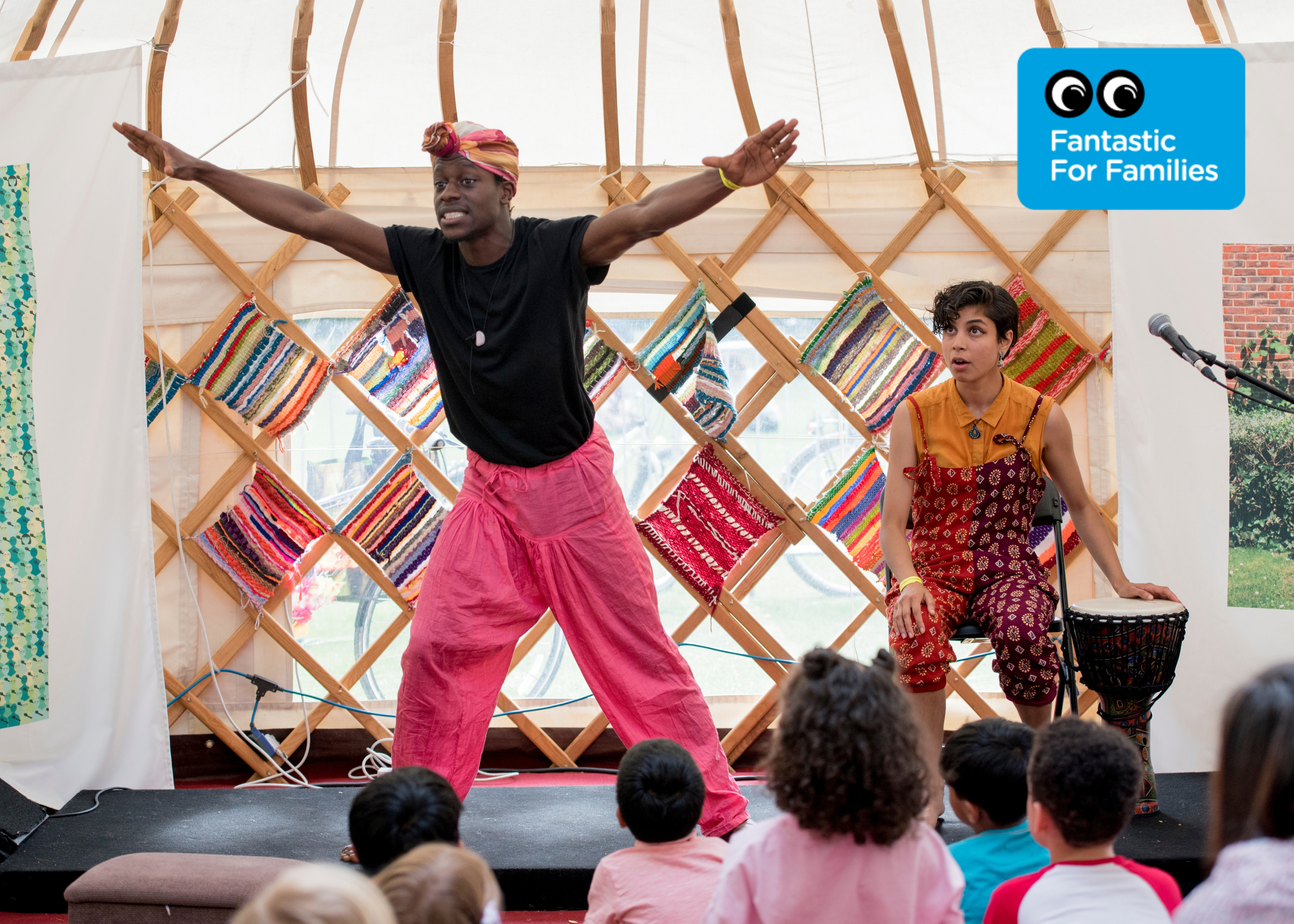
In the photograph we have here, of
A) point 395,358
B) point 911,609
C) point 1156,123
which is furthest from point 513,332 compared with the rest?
point 1156,123

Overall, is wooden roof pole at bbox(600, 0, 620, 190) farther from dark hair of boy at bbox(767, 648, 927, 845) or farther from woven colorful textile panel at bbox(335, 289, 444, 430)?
dark hair of boy at bbox(767, 648, 927, 845)

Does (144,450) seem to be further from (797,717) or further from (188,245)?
(797,717)

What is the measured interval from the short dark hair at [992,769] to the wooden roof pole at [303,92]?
7.73 ft

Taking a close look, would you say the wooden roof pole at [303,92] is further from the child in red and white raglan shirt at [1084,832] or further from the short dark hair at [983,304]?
the child in red and white raglan shirt at [1084,832]

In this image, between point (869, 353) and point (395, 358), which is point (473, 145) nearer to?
point (395, 358)

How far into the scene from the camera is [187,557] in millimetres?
3176

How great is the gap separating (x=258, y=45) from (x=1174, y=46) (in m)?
2.28

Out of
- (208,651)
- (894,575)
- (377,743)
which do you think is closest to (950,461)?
(894,575)

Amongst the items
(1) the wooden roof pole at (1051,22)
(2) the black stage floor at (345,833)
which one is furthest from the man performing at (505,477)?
(1) the wooden roof pole at (1051,22)

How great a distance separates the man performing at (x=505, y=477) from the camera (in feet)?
7.20

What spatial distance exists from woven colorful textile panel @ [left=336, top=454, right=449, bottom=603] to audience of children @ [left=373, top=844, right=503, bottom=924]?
2091 mm

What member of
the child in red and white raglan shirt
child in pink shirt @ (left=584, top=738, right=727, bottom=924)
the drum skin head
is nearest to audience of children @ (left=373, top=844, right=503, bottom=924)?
child in pink shirt @ (left=584, top=738, right=727, bottom=924)

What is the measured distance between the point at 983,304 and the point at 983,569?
55 centimetres

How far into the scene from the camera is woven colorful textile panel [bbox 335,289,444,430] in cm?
313
